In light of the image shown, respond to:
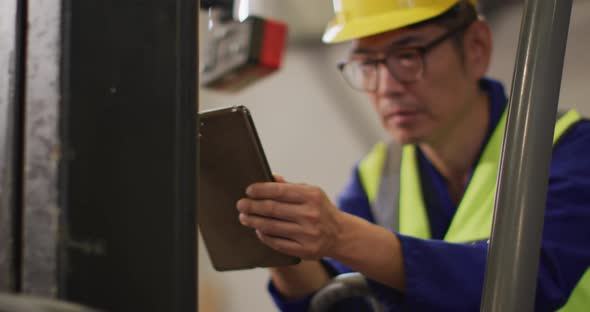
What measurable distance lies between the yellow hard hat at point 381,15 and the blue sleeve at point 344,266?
343mm

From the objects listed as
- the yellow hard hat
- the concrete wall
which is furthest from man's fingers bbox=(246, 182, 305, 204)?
the concrete wall

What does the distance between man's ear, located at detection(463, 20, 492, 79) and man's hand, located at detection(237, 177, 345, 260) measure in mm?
672

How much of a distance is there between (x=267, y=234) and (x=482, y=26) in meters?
0.79

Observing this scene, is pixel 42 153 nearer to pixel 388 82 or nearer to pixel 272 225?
pixel 272 225

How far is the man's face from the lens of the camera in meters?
1.28

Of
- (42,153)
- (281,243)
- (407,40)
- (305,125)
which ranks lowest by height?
(281,243)

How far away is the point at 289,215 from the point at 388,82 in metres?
0.59

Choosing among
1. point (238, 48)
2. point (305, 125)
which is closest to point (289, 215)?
point (238, 48)

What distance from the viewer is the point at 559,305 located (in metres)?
0.97

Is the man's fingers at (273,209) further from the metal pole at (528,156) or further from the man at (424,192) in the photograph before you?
the metal pole at (528,156)

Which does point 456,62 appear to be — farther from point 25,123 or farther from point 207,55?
point 25,123

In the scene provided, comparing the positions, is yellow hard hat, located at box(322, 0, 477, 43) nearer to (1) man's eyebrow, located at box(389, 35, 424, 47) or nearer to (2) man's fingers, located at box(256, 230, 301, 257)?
(1) man's eyebrow, located at box(389, 35, 424, 47)

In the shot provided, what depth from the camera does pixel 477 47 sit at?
1.36 metres

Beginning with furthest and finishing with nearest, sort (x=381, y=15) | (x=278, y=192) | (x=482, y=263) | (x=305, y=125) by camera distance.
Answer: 1. (x=305, y=125)
2. (x=381, y=15)
3. (x=482, y=263)
4. (x=278, y=192)
